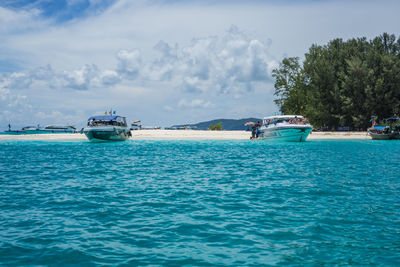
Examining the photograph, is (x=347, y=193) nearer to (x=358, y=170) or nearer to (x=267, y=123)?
(x=358, y=170)

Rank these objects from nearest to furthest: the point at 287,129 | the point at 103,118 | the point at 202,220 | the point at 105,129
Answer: the point at 202,220, the point at 287,129, the point at 105,129, the point at 103,118

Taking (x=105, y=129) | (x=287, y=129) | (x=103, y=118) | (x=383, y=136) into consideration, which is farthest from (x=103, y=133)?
(x=383, y=136)

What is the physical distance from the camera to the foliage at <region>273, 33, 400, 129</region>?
62.6 m

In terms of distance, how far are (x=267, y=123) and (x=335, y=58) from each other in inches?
1017

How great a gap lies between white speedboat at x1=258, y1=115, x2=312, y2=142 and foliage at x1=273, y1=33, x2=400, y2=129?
1650 cm

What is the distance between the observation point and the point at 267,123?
5484 centimetres

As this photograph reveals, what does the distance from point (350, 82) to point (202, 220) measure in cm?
6092

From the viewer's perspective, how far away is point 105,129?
52.0 meters

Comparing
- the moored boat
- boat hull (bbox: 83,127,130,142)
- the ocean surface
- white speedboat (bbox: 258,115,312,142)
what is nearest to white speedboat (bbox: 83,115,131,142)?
boat hull (bbox: 83,127,130,142)

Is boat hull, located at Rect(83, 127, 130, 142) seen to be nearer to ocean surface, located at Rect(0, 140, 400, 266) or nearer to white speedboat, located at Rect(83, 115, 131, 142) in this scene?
white speedboat, located at Rect(83, 115, 131, 142)

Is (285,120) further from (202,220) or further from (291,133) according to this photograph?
(202,220)

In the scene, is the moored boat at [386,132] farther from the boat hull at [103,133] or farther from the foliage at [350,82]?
the boat hull at [103,133]

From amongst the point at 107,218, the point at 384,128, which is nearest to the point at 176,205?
the point at 107,218

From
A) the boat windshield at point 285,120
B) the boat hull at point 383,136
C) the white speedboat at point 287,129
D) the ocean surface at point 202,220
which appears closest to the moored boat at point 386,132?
the boat hull at point 383,136
